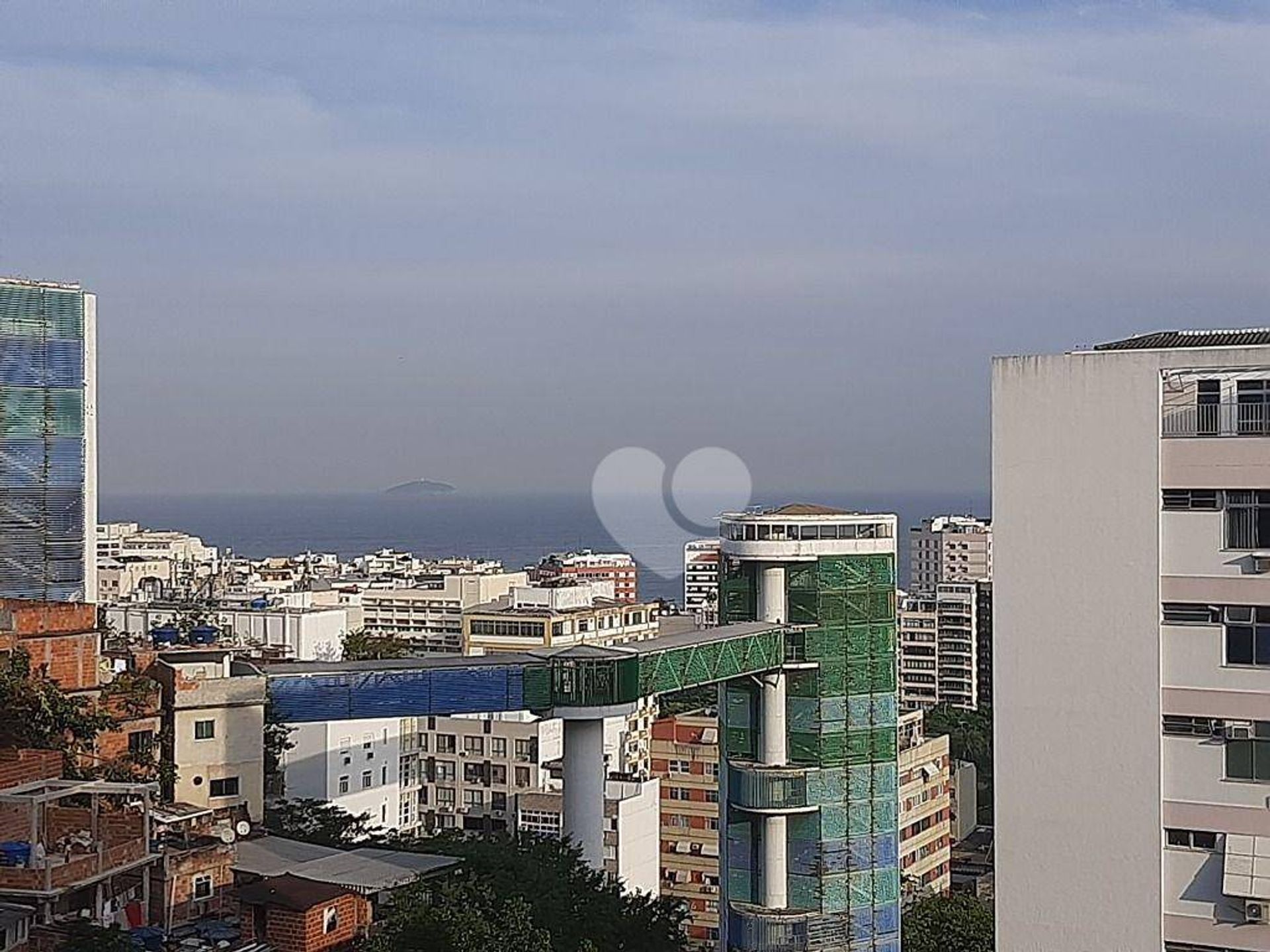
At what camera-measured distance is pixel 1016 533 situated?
613cm

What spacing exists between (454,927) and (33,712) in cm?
268

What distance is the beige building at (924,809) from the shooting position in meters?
22.6

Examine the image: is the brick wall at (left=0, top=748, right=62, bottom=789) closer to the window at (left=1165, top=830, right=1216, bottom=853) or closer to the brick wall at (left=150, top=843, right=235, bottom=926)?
the brick wall at (left=150, top=843, right=235, bottom=926)

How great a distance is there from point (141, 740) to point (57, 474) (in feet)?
36.6

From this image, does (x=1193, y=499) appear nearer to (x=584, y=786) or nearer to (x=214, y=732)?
(x=584, y=786)

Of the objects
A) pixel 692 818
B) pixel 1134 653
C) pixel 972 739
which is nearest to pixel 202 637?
pixel 692 818

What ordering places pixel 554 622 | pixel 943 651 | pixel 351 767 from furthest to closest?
pixel 943 651
pixel 554 622
pixel 351 767

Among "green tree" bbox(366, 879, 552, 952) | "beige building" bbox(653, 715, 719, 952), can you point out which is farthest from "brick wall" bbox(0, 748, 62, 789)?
"beige building" bbox(653, 715, 719, 952)

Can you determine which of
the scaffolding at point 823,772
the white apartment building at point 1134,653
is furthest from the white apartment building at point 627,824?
the white apartment building at point 1134,653

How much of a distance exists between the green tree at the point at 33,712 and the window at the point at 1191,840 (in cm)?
590

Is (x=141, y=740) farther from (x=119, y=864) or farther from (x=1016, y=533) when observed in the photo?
(x=1016, y=533)

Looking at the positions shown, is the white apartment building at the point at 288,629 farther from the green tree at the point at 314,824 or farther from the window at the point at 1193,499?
the window at the point at 1193,499

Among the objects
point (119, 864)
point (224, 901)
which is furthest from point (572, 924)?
point (119, 864)

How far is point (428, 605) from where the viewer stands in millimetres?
41875
